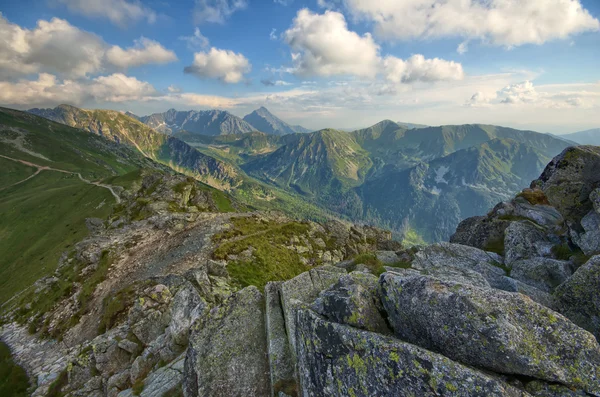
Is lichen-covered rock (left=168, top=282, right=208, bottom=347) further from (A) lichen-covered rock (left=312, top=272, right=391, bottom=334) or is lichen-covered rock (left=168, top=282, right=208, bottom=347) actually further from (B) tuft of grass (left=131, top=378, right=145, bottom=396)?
(A) lichen-covered rock (left=312, top=272, right=391, bottom=334)

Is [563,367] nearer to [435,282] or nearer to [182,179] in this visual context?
[435,282]

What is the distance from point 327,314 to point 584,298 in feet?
47.3

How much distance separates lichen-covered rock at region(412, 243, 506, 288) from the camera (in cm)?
2698

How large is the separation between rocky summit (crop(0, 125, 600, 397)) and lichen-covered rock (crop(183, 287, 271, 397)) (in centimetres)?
8

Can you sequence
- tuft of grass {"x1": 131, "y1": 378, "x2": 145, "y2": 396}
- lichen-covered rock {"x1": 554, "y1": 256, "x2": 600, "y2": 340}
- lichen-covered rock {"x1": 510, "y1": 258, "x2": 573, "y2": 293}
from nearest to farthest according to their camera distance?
lichen-covered rock {"x1": 554, "y1": 256, "x2": 600, "y2": 340}
tuft of grass {"x1": 131, "y1": 378, "x2": 145, "y2": 396}
lichen-covered rock {"x1": 510, "y1": 258, "x2": 573, "y2": 293}

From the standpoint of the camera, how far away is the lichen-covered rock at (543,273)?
72.9ft

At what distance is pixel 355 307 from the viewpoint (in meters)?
13.6

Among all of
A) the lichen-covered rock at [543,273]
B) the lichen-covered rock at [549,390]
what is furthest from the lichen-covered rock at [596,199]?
the lichen-covered rock at [549,390]

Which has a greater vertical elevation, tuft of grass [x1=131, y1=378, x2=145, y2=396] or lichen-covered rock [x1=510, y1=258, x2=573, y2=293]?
lichen-covered rock [x1=510, y1=258, x2=573, y2=293]

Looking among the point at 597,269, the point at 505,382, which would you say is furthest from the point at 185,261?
the point at 597,269

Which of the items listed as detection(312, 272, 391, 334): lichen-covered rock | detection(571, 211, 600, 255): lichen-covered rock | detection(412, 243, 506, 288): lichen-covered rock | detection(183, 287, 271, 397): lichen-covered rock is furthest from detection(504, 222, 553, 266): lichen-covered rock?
detection(183, 287, 271, 397): lichen-covered rock

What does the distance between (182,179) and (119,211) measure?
21.4 meters

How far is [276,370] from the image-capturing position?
15.5 metres

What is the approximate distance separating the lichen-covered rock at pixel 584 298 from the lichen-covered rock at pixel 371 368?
32.0ft
